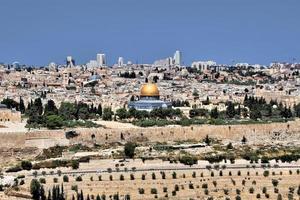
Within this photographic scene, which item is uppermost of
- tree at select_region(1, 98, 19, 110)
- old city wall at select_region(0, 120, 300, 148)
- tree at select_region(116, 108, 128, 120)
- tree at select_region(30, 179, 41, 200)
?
tree at select_region(1, 98, 19, 110)

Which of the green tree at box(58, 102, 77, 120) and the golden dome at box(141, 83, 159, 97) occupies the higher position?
the golden dome at box(141, 83, 159, 97)

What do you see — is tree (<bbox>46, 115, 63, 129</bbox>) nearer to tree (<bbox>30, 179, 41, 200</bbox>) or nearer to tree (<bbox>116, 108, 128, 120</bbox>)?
tree (<bbox>116, 108, 128, 120</bbox>)

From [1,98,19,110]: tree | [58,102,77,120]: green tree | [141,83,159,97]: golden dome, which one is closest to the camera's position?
[58,102,77,120]: green tree

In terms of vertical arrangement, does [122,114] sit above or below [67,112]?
below

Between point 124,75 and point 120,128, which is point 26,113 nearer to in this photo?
point 120,128

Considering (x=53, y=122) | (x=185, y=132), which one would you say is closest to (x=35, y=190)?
(x=53, y=122)

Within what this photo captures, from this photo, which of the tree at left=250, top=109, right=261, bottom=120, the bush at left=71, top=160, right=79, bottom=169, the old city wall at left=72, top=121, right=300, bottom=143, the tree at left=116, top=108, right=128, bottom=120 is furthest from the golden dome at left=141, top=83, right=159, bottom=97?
the bush at left=71, top=160, right=79, bottom=169

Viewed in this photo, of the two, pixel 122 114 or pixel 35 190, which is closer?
pixel 35 190

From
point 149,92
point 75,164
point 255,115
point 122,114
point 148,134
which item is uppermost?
point 149,92

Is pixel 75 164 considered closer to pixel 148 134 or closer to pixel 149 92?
pixel 148 134
